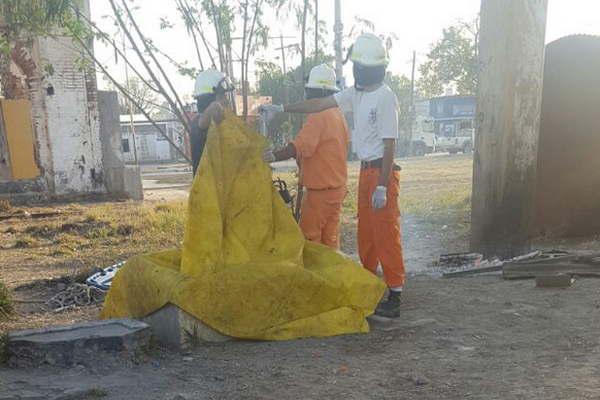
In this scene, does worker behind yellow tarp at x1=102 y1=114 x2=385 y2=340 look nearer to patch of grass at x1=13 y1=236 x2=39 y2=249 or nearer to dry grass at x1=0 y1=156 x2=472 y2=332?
dry grass at x1=0 y1=156 x2=472 y2=332

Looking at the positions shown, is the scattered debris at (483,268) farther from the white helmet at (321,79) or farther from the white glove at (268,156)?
the white glove at (268,156)

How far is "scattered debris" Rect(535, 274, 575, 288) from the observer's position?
14.7ft

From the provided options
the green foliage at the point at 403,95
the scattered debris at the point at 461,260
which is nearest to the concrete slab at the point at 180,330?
the scattered debris at the point at 461,260

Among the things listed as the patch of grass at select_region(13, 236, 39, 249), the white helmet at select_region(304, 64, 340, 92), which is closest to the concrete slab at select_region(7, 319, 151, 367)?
the white helmet at select_region(304, 64, 340, 92)

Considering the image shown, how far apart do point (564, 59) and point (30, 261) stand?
6.38 meters

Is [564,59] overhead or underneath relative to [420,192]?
overhead

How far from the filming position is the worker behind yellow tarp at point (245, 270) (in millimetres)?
3357

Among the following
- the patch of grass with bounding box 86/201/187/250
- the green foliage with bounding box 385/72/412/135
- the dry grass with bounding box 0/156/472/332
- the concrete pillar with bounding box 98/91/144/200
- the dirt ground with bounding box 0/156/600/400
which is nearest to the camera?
the dirt ground with bounding box 0/156/600/400

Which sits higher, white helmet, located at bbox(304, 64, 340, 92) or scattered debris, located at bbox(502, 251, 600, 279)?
white helmet, located at bbox(304, 64, 340, 92)

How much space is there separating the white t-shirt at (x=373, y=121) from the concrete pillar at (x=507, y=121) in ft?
6.07

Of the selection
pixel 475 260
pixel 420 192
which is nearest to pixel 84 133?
pixel 420 192

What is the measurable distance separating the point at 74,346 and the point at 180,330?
0.54 meters

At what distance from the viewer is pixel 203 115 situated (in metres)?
3.95

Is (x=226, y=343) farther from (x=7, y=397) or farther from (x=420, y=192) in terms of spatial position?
(x=420, y=192)
